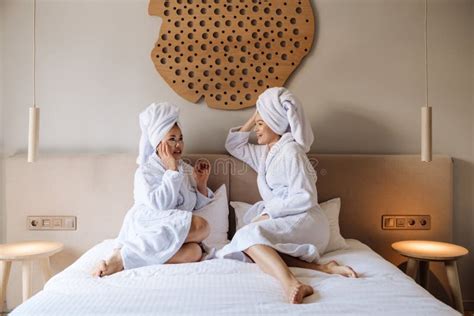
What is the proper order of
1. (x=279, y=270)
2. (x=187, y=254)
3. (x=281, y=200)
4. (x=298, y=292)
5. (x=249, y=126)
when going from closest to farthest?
1. (x=298, y=292)
2. (x=279, y=270)
3. (x=187, y=254)
4. (x=281, y=200)
5. (x=249, y=126)

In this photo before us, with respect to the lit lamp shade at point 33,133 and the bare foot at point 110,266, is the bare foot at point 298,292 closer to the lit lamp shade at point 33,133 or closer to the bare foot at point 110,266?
the bare foot at point 110,266

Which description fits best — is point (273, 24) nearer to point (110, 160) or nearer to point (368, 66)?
point (368, 66)

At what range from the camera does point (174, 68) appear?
104 inches

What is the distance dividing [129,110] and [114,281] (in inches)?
50.2

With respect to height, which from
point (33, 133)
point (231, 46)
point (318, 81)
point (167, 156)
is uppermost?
point (231, 46)

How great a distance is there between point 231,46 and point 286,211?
46.0 inches

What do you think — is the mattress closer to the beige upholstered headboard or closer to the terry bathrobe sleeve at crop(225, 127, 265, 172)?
the beige upholstered headboard

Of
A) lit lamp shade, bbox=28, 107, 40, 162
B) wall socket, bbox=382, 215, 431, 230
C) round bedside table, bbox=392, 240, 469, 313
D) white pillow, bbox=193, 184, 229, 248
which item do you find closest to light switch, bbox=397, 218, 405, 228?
wall socket, bbox=382, 215, 431, 230

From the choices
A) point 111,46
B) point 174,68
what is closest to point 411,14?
point 174,68

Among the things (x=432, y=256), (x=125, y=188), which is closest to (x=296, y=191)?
(x=432, y=256)

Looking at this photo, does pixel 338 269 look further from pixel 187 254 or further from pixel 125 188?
pixel 125 188

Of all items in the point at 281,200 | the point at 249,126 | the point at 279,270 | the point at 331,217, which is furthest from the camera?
the point at 249,126

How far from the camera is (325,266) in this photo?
1.87 m

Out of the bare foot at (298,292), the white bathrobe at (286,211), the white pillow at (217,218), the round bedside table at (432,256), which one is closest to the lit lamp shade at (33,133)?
the white pillow at (217,218)
